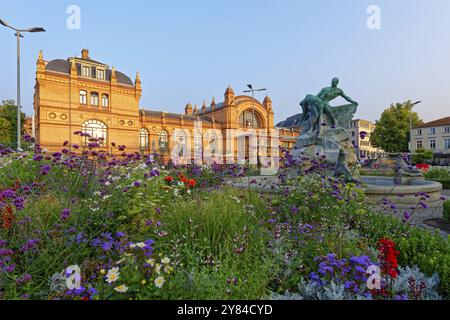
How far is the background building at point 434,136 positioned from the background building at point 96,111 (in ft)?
153

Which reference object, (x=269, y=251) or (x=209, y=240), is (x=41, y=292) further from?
(x=269, y=251)

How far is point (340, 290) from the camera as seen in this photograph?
6.91 feet

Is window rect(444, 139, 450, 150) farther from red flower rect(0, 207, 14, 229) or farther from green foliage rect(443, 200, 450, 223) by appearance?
red flower rect(0, 207, 14, 229)

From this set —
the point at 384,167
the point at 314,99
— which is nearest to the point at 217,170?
the point at 314,99

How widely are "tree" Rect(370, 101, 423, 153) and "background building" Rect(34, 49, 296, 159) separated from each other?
86.3ft

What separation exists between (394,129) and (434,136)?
20814mm

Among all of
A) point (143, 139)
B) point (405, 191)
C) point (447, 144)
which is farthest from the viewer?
point (447, 144)

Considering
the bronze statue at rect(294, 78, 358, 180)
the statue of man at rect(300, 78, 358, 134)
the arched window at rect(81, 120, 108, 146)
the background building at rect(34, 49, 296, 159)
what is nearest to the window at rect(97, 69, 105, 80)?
the background building at rect(34, 49, 296, 159)

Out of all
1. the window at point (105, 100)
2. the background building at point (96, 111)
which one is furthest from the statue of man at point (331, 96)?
the window at point (105, 100)

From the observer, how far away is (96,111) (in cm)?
3516

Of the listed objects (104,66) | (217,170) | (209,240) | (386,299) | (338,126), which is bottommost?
(386,299)

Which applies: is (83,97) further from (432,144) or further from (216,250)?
(432,144)

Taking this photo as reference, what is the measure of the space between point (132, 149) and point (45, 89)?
13.8m

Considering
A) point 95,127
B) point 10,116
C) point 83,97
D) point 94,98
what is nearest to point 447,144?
point 95,127
